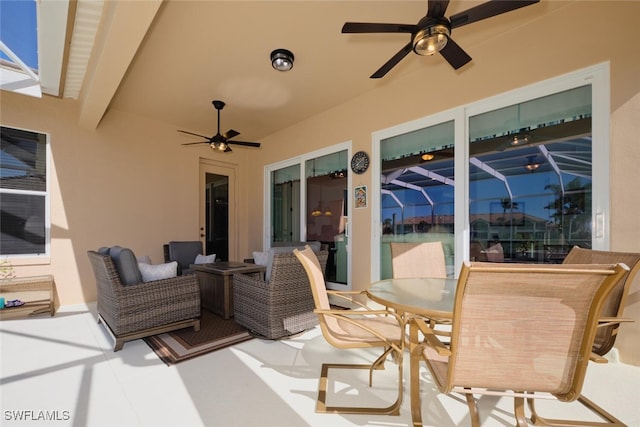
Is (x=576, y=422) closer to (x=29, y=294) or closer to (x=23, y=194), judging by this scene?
(x=29, y=294)

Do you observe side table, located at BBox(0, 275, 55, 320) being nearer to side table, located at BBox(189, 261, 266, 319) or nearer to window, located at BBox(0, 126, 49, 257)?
window, located at BBox(0, 126, 49, 257)

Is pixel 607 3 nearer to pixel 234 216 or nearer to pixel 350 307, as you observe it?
pixel 350 307

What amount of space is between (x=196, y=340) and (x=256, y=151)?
4458 mm

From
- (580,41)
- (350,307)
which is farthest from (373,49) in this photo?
(350,307)

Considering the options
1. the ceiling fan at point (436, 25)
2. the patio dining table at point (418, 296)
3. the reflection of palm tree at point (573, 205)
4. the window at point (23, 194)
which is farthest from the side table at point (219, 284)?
the reflection of palm tree at point (573, 205)

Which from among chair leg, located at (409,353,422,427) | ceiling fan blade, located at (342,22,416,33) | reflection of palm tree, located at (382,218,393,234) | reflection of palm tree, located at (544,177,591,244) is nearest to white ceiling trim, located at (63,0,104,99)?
ceiling fan blade, located at (342,22,416,33)

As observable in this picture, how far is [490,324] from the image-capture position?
43.3 inches

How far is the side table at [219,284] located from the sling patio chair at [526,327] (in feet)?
9.33

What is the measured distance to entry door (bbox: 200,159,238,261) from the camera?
5.97 m

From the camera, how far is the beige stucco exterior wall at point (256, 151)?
233 centimetres

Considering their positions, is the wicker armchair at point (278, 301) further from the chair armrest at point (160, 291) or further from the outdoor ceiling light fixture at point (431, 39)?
the outdoor ceiling light fixture at point (431, 39)

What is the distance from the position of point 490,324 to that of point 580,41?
9.58 ft

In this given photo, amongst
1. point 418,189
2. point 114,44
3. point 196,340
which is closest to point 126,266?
point 196,340

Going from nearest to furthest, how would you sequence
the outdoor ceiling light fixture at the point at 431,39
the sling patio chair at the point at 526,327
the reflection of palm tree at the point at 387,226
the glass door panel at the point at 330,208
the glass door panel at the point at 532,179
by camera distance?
the sling patio chair at the point at 526,327 → the outdoor ceiling light fixture at the point at 431,39 → the glass door panel at the point at 532,179 → the reflection of palm tree at the point at 387,226 → the glass door panel at the point at 330,208
